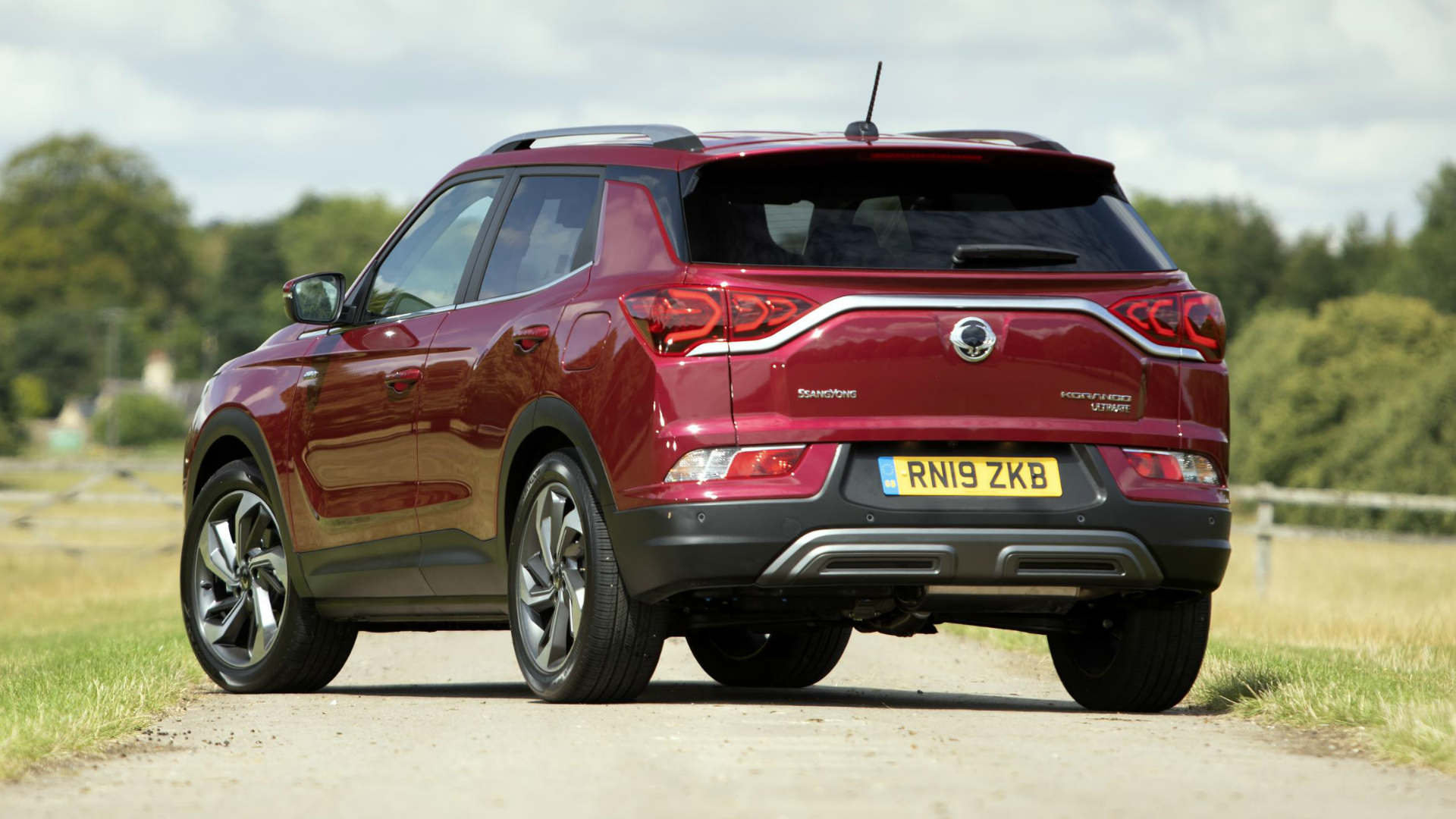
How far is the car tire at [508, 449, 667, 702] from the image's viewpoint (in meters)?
6.87

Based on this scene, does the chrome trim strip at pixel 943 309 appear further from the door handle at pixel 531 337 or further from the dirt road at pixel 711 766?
the dirt road at pixel 711 766

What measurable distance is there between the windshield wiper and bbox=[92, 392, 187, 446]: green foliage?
417 feet

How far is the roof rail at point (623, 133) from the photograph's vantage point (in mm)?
7109

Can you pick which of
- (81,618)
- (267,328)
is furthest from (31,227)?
(81,618)

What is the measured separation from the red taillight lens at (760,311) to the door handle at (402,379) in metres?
1.78

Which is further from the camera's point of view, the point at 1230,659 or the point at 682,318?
the point at 1230,659

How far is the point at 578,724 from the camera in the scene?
6535 mm

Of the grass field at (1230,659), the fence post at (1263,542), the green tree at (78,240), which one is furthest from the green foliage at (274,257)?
the fence post at (1263,542)

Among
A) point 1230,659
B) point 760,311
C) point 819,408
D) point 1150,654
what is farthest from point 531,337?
point 1230,659

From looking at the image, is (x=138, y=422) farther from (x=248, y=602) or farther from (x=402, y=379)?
(x=402, y=379)

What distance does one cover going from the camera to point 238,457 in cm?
951

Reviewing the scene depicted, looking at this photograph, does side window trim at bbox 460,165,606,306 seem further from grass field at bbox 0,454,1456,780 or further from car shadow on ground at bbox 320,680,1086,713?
grass field at bbox 0,454,1456,780

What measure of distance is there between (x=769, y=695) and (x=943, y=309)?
2.39 meters

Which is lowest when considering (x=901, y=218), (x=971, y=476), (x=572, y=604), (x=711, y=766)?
(x=711, y=766)
